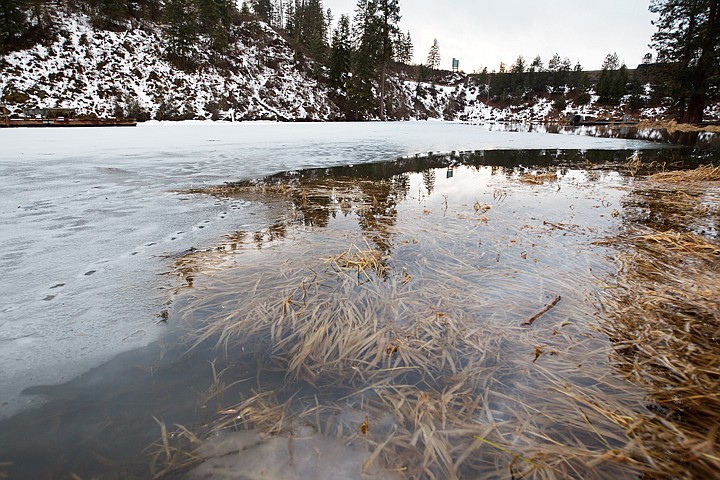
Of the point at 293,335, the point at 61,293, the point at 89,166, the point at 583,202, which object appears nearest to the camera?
the point at 293,335

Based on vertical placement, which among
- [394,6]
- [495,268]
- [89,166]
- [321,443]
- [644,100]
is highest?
[394,6]

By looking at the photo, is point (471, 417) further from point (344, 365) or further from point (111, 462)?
point (111, 462)

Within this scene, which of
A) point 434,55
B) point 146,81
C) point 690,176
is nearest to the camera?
point 690,176

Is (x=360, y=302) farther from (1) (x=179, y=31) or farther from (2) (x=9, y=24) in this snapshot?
(1) (x=179, y=31)

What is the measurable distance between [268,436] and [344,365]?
1.67 feet

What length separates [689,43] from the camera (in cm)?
2295

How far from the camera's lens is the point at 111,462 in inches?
44.6

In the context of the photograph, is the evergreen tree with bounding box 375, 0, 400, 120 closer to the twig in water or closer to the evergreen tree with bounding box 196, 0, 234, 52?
the evergreen tree with bounding box 196, 0, 234, 52

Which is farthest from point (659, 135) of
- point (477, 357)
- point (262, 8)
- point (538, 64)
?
point (538, 64)

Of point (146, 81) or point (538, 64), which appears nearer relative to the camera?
point (146, 81)

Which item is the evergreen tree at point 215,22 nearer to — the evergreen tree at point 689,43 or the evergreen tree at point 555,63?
the evergreen tree at point 689,43

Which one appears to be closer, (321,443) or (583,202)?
(321,443)

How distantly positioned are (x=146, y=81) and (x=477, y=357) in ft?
132

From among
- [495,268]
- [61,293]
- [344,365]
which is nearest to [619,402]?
[344,365]
